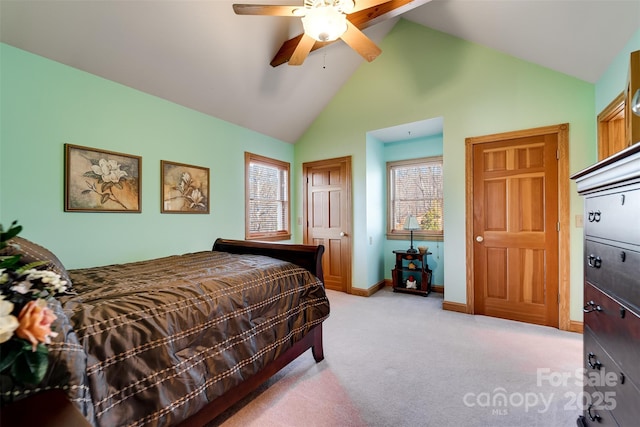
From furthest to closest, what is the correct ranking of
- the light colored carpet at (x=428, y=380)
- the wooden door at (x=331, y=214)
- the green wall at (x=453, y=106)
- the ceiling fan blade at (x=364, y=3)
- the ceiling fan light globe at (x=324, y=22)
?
the wooden door at (x=331, y=214)
the green wall at (x=453, y=106)
the ceiling fan blade at (x=364, y=3)
the ceiling fan light globe at (x=324, y=22)
the light colored carpet at (x=428, y=380)

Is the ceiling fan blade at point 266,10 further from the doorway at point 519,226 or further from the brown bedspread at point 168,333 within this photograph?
the doorway at point 519,226

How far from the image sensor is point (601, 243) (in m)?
1.18

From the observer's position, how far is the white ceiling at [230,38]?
83.2 inches

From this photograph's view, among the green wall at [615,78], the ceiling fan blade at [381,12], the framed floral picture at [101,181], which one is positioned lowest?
the framed floral picture at [101,181]

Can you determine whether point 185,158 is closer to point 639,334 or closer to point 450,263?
point 450,263

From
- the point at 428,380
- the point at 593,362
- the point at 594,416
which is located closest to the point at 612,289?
the point at 593,362

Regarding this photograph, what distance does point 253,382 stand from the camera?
5.68 feet

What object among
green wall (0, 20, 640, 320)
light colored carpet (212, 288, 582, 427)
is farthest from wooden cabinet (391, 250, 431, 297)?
light colored carpet (212, 288, 582, 427)

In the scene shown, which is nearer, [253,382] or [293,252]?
[253,382]

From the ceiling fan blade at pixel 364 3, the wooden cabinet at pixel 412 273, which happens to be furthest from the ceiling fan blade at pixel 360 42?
the wooden cabinet at pixel 412 273

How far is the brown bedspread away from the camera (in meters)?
1.04

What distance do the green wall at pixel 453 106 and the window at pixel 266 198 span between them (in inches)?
39.4

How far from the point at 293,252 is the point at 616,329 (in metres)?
1.91

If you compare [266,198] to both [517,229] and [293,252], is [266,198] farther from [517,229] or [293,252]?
[517,229]
